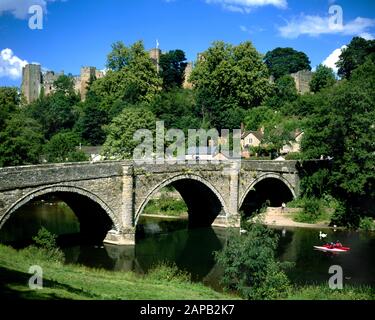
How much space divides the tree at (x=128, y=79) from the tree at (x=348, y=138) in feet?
112

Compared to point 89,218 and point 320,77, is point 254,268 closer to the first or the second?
point 89,218

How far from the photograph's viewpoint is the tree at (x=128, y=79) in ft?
237

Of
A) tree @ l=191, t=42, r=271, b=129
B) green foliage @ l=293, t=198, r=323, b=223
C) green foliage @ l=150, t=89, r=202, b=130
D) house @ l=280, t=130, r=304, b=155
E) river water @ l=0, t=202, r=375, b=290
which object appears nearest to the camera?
river water @ l=0, t=202, r=375, b=290

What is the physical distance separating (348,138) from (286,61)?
187 ft

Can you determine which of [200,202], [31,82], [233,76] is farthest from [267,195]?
[31,82]

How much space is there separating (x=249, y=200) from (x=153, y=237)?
17.6m

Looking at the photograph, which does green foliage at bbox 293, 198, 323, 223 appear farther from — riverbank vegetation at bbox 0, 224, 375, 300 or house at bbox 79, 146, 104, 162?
house at bbox 79, 146, 104, 162

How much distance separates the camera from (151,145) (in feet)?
176

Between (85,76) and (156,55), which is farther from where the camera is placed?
(85,76)

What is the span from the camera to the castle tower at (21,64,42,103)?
329 feet

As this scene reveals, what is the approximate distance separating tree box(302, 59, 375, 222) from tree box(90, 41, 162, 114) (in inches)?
1339

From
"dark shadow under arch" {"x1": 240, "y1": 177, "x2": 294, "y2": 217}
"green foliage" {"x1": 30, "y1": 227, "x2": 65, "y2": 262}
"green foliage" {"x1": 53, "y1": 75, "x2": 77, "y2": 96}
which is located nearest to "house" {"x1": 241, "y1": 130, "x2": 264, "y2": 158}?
"dark shadow under arch" {"x1": 240, "y1": 177, "x2": 294, "y2": 217}

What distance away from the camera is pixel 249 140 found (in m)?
65.8
